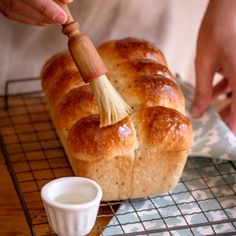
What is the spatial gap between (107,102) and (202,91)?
53 cm

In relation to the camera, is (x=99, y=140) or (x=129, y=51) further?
(x=129, y=51)

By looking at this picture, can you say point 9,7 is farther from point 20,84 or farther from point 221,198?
point 221,198

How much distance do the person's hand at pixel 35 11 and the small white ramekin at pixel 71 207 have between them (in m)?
0.30

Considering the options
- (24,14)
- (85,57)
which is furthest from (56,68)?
(85,57)

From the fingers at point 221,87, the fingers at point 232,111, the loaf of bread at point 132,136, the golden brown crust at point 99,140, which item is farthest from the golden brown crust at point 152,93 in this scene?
the fingers at point 221,87

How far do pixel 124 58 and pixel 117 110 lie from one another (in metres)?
0.31

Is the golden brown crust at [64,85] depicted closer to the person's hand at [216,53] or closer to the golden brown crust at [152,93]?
the golden brown crust at [152,93]

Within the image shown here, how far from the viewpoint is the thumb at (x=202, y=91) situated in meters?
1.59

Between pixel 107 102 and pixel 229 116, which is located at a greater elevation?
pixel 107 102

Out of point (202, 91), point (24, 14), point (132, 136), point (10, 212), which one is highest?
point (24, 14)

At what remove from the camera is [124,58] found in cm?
145

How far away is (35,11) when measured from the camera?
120cm

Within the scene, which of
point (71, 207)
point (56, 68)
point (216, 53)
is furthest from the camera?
point (216, 53)

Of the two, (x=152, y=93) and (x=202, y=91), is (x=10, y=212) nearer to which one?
(x=152, y=93)
